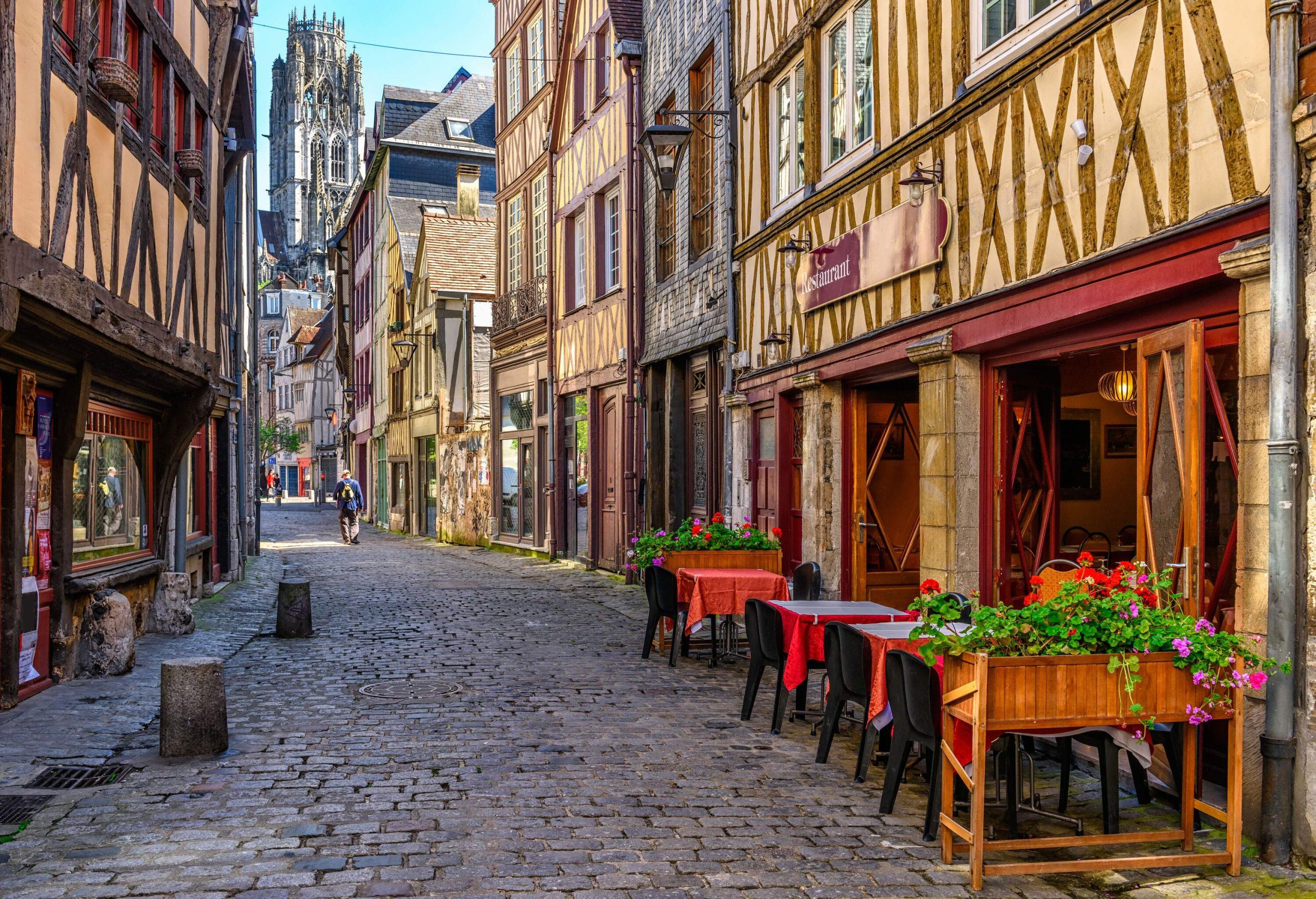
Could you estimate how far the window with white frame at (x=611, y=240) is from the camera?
16.7 meters

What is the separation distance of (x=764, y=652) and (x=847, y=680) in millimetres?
1139

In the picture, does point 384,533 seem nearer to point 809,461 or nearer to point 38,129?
point 809,461

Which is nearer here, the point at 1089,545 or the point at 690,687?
the point at 690,687

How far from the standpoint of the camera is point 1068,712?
4184 mm

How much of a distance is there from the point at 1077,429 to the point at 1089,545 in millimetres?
1277

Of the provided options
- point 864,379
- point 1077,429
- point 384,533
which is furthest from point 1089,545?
point 384,533

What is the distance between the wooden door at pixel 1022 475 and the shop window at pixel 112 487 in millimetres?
5895

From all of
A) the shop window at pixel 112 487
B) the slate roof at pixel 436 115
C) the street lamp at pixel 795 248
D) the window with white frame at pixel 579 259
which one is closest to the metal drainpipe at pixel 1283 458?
the street lamp at pixel 795 248

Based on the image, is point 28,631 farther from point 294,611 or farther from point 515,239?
point 515,239

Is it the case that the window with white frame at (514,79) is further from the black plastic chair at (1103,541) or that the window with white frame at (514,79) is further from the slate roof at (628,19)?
the black plastic chair at (1103,541)

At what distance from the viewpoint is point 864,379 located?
31.1 ft

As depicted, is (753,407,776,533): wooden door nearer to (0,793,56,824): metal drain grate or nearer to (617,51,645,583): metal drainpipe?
(617,51,645,583): metal drainpipe

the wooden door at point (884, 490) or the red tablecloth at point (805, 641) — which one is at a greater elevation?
the wooden door at point (884, 490)

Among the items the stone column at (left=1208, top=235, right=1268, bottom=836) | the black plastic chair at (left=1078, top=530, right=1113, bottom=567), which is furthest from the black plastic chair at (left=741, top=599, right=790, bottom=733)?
the black plastic chair at (left=1078, top=530, right=1113, bottom=567)
